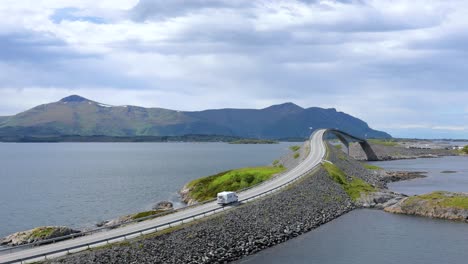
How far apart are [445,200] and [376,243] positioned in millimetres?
25228

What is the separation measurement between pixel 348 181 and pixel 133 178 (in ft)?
242

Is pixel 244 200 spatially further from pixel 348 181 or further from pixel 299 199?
pixel 348 181

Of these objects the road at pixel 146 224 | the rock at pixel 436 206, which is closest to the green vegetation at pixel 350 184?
the road at pixel 146 224

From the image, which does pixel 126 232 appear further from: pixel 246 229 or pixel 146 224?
pixel 246 229

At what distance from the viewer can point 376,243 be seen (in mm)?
60312

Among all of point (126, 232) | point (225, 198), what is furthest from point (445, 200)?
point (126, 232)

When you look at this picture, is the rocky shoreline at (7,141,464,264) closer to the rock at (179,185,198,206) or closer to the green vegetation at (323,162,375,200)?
the green vegetation at (323,162,375,200)

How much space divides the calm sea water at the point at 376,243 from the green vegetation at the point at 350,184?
46.8 feet

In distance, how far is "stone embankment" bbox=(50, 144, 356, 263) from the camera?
146 ft

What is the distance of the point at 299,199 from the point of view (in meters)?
76.8

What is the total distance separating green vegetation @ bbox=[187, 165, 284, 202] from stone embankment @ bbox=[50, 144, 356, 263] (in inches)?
650

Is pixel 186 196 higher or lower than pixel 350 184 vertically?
lower

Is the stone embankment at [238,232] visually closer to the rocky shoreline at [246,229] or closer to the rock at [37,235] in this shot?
the rocky shoreline at [246,229]

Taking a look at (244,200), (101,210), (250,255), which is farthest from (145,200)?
(250,255)
